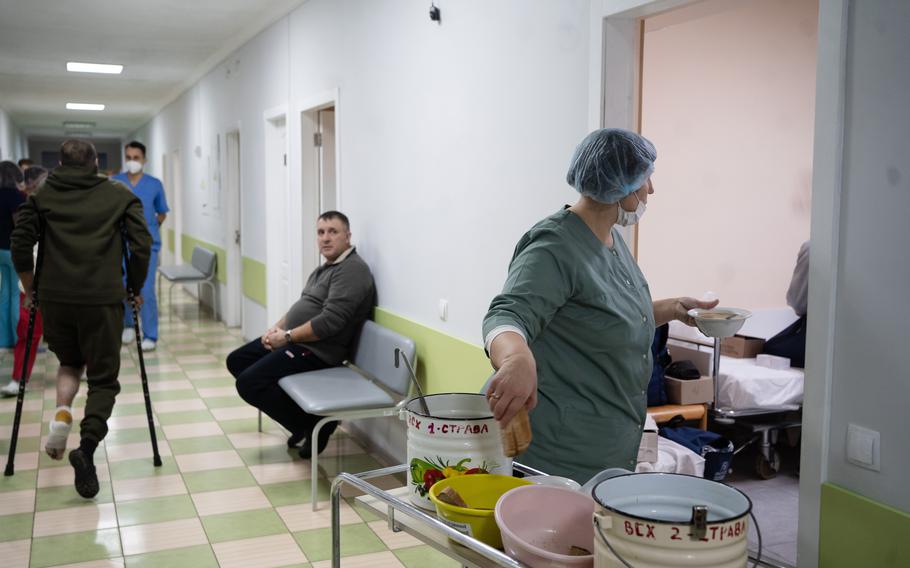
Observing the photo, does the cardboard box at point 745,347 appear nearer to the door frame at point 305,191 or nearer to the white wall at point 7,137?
the door frame at point 305,191

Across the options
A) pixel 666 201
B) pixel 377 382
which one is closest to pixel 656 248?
pixel 666 201

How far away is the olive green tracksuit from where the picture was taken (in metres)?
3.93

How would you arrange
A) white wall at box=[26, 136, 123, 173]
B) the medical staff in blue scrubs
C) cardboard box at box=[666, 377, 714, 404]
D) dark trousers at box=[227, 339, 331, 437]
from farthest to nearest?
white wall at box=[26, 136, 123, 173] < the medical staff in blue scrubs < dark trousers at box=[227, 339, 331, 437] < cardboard box at box=[666, 377, 714, 404]

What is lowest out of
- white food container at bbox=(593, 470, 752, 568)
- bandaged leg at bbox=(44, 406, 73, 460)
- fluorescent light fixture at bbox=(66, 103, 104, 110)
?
bandaged leg at bbox=(44, 406, 73, 460)

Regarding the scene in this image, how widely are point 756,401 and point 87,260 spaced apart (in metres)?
3.18

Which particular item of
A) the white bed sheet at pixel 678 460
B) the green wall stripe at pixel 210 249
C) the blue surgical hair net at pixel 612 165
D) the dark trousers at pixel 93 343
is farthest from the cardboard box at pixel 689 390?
the green wall stripe at pixel 210 249

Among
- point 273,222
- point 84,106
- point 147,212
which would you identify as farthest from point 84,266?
point 84,106

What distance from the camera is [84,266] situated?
395 centimetres

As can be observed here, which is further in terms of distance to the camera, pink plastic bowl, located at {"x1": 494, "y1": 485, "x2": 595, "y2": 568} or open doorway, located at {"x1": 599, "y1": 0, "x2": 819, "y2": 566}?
open doorway, located at {"x1": 599, "y1": 0, "x2": 819, "y2": 566}

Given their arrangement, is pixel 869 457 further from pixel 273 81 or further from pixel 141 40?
pixel 141 40

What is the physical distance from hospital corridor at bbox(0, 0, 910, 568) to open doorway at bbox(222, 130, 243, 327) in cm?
122

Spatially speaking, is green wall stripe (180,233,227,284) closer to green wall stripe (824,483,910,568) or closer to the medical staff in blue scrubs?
the medical staff in blue scrubs

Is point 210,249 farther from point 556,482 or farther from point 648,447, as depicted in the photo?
point 556,482

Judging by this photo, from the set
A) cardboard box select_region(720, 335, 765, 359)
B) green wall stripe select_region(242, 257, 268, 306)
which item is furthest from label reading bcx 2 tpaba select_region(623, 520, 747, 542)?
green wall stripe select_region(242, 257, 268, 306)
